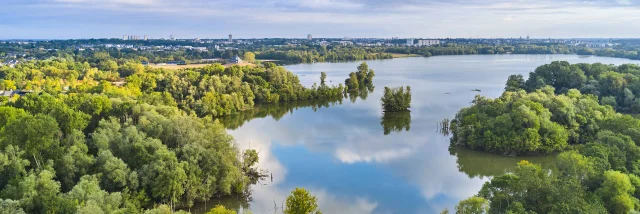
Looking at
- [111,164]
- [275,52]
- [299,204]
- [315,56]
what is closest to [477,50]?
[315,56]

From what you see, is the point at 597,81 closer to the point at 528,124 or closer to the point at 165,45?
the point at 528,124

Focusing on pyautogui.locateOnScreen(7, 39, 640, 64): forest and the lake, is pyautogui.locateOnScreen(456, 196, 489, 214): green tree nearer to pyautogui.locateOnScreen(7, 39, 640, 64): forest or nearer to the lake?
the lake

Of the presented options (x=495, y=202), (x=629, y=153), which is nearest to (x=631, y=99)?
(x=629, y=153)

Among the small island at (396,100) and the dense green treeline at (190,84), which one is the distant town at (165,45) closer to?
the dense green treeline at (190,84)

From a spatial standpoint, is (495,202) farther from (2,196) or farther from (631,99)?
(631,99)

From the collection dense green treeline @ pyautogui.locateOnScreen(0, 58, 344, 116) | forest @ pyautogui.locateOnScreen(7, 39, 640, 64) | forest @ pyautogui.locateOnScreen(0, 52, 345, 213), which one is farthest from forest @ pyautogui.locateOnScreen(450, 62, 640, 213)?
forest @ pyautogui.locateOnScreen(7, 39, 640, 64)

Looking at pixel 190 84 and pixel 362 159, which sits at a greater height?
pixel 190 84

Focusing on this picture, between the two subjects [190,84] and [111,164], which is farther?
[190,84]
